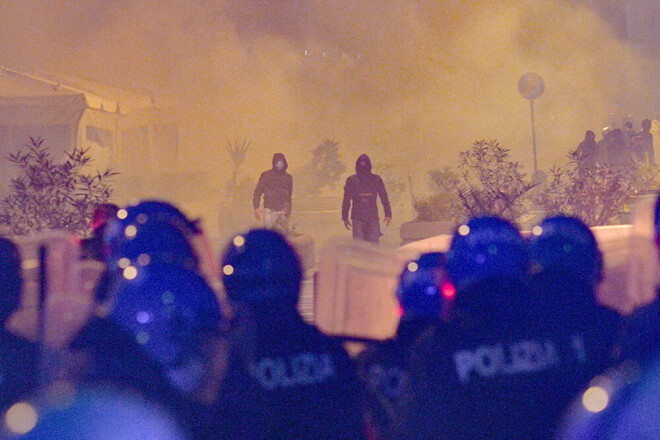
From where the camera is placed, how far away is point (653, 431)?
1.94 metres

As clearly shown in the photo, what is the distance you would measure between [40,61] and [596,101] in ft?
64.2

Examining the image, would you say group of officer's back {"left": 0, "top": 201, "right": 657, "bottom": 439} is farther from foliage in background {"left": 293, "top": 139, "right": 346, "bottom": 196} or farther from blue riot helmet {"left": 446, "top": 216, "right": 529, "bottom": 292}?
foliage in background {"left": 293, "top": 139, "right": 346, "bottom": 196}

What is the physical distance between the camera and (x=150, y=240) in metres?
2.25

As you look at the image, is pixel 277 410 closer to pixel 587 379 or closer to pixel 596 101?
pixel 587 379

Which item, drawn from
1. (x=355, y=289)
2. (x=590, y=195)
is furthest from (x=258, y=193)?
(x=355, y=289)

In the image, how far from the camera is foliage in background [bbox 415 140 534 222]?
7.48m

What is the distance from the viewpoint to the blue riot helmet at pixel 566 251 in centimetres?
200

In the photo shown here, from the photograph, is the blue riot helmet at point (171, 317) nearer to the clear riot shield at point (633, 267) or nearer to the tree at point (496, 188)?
the clear riot shield at point (633, 267)

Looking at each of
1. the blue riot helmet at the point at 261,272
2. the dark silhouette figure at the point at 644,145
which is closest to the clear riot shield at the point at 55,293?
A: the blue riot helmet at the point at 261,272

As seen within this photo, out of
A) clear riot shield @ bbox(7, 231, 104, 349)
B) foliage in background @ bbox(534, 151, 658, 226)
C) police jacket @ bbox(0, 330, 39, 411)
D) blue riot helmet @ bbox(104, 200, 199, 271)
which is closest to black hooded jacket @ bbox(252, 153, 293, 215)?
foliage in background @ bbox(534, 151, 658, 226)

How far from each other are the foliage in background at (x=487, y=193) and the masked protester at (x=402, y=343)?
14.8ft

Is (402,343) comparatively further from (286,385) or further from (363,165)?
(363,165)

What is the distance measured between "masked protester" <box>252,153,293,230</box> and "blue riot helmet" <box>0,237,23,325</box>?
637 centimetres

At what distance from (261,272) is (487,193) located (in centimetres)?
608
